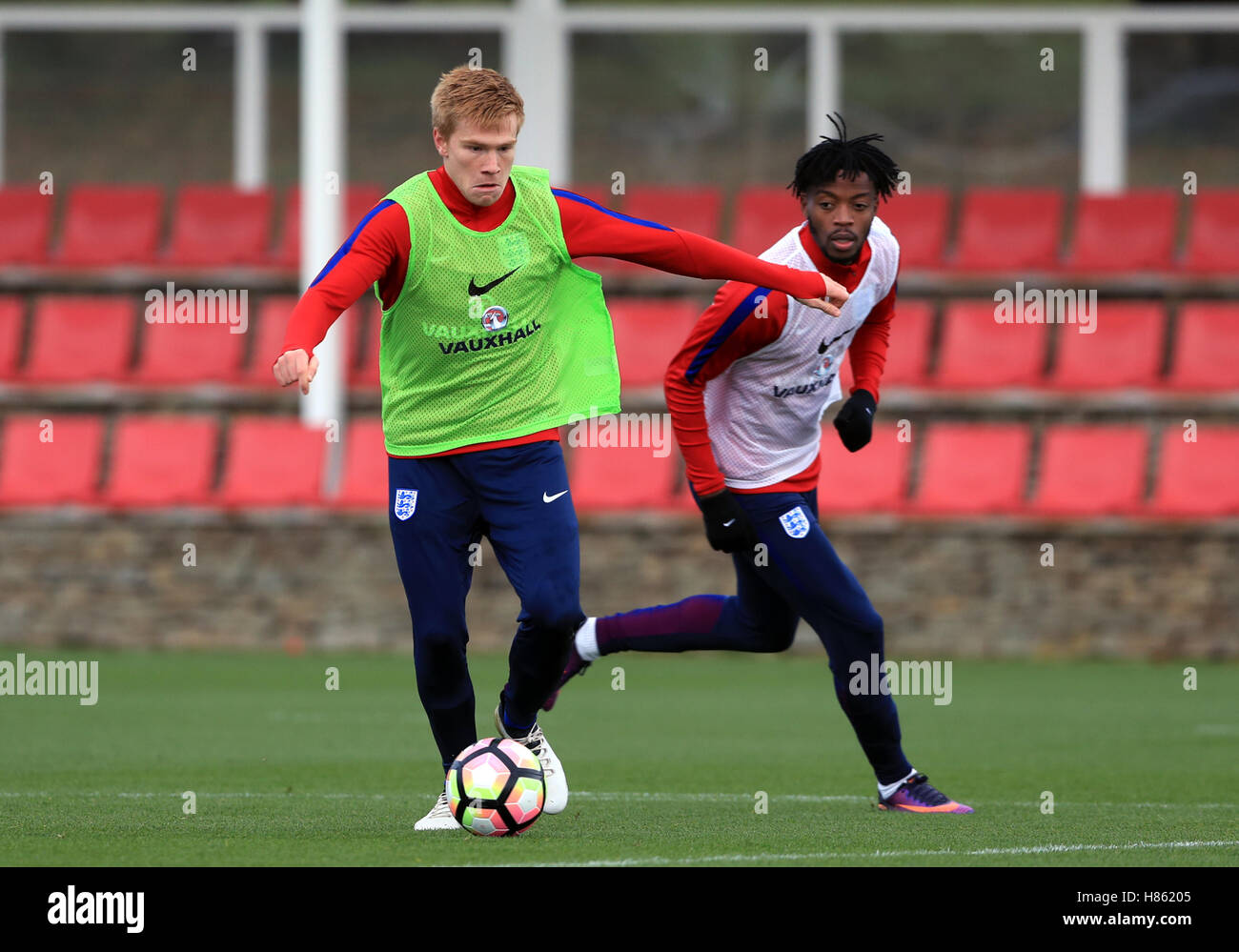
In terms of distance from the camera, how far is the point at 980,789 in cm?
822

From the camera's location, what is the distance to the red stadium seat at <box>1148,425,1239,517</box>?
14.7 m

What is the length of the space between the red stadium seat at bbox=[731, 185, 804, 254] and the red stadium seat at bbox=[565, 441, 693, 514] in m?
2.61

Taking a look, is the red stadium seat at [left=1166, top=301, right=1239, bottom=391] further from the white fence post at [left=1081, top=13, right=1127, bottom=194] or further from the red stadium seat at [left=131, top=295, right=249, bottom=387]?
the red stadium seat at [left=131, top=295, right=249, bottom=387]

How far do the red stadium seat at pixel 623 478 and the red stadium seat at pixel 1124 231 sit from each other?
4.20 meters

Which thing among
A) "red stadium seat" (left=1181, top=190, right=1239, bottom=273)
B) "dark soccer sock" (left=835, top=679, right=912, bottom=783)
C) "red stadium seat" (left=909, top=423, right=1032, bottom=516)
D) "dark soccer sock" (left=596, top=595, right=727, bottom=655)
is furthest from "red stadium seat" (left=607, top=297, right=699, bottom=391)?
"dark soccer sock" (left=835, top=679, right=912, bottom=783)

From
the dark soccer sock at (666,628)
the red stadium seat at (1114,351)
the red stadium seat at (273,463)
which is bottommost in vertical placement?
the dark soccer sock at (666,628)

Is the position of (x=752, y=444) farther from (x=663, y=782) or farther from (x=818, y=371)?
(x=663, y=782)

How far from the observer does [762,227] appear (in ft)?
58.0

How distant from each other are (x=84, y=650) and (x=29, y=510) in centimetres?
115

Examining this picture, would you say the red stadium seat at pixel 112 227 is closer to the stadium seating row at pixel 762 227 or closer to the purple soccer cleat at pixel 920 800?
the stadium seating row at pixel 762 227

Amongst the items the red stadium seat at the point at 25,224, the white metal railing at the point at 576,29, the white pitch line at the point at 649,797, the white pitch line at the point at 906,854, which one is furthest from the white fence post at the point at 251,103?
the white pitch line at the point at 906,854

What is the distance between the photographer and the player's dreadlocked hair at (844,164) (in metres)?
7.28

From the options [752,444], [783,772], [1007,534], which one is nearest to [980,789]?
[783,772]
